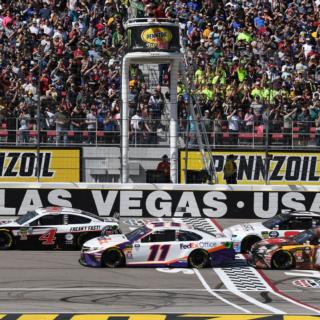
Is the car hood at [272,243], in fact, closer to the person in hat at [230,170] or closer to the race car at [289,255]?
the race car at [289,255]

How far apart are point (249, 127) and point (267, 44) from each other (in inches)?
240

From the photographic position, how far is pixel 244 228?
25250 mm

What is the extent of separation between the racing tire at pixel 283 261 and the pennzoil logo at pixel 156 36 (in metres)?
7.06

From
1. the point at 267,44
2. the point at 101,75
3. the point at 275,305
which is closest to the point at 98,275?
the point at 275,305

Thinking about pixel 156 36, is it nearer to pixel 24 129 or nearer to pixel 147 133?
pixel 147 133

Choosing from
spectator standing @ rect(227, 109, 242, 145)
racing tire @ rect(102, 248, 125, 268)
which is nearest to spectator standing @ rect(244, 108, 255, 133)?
spectator standing @ rect(227, 109, 242, 145)

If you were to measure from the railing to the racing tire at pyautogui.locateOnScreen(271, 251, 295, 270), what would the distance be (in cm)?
489

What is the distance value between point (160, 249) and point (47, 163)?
18.8 ft

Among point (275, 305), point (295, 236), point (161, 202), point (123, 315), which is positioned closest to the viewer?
point (123, 315)

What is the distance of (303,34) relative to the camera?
33.9 meters

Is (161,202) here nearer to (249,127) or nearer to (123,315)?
(249,127)

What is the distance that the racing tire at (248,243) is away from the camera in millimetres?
24844

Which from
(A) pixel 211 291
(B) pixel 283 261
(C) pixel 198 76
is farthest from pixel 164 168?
(A) pixel 211 291

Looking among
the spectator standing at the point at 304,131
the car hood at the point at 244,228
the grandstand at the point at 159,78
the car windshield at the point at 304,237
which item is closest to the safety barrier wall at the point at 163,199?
the grandstand at the point at 159,78
